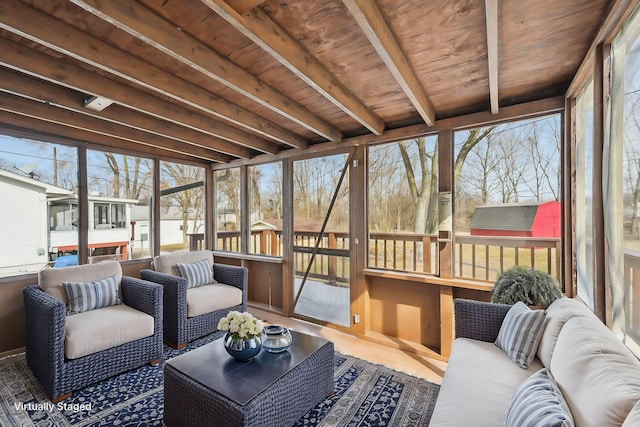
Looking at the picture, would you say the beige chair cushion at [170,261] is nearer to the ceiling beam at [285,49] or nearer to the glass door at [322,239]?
the glass door at [322,239]

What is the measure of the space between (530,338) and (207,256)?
141 inches

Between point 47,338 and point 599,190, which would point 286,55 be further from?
point 47,338

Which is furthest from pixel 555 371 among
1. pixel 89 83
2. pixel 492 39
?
pixel 89 83

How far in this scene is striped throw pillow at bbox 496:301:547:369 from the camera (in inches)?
69.6

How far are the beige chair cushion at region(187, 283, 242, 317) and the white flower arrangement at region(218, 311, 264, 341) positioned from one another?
52.4 inches

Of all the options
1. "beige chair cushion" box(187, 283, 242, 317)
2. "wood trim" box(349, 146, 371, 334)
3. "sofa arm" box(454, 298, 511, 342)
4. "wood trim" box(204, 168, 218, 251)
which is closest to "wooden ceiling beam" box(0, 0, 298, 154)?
"wood trim" box(349, 146, 371, 334)

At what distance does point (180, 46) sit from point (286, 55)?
61 cm

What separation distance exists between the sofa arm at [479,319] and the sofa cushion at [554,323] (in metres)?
0.31

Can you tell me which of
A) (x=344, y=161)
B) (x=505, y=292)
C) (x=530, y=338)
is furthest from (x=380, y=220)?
(x=530, y=338)

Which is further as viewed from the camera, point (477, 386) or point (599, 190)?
point (599, 190)

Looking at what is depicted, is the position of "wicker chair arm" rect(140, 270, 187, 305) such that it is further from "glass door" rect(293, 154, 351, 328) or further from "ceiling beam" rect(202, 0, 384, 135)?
"ceiling beam" rect(202, 0, 384, 135)

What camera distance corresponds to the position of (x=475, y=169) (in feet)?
9.34

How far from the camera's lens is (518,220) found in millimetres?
2676

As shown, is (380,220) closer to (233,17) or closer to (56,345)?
(233,17)
